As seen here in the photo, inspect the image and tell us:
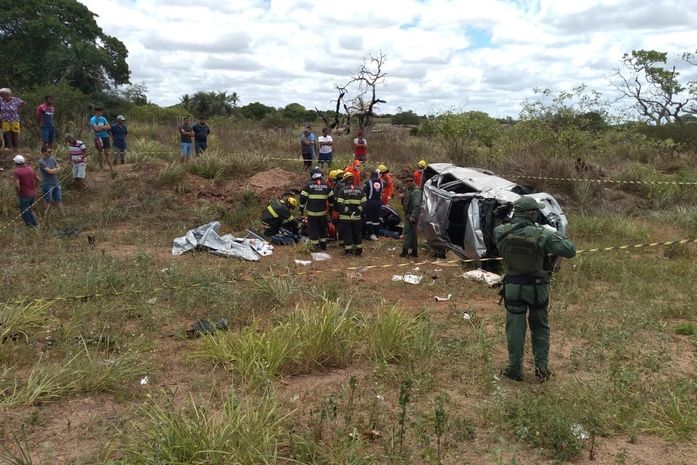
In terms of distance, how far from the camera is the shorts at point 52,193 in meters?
11.6

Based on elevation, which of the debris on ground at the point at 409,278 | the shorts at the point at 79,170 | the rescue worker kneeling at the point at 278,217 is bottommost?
the debris on ground at the point at 409,278

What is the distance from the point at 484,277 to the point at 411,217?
1848mm

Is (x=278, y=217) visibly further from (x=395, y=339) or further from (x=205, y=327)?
(x=395, y=339)

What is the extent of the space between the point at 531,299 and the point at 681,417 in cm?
143

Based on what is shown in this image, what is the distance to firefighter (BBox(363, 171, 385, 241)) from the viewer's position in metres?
11.2

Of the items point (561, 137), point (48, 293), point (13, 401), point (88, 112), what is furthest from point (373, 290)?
point (88, 112)

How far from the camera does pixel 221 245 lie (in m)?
10.1

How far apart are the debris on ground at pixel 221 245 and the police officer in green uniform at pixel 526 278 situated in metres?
5.36

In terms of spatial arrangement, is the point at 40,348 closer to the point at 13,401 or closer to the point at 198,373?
the point at 13,401

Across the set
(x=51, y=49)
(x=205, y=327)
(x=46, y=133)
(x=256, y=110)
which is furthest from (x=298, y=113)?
(x=205, y=327)

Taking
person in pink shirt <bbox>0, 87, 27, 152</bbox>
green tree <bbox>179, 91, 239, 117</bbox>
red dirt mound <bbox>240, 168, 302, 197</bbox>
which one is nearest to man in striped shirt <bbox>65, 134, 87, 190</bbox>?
person in pink shirt <bbox>0, 87, 27, 152</bbox>

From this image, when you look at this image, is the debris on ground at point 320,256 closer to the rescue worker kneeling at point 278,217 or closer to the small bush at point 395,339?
the rescue worker kneeling at point 278,217

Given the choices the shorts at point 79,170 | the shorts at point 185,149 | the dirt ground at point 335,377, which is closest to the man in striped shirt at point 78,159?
the shorts at point 79,170

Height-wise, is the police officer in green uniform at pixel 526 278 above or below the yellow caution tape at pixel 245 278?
above
